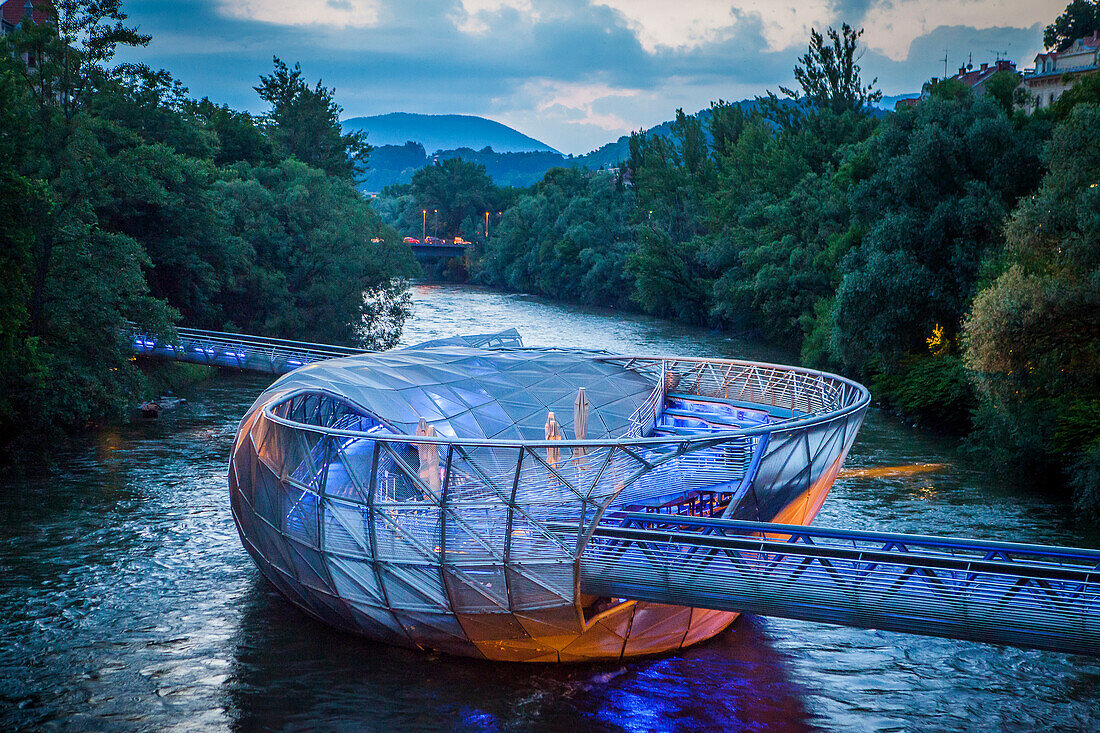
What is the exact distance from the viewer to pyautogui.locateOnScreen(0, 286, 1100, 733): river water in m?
13.0

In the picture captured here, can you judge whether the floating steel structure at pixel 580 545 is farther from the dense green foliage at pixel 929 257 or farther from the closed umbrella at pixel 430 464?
the dense green foliage at pixel 929 257

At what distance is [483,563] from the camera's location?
1298 cm

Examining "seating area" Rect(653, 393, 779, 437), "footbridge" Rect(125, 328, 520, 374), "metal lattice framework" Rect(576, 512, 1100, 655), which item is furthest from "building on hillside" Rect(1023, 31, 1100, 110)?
"metal lattice framework" Rect(576, 512, 1100, 655)

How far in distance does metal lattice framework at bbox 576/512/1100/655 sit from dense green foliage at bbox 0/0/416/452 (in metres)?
17.9

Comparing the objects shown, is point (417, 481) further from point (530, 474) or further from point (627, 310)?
point (627, 310)

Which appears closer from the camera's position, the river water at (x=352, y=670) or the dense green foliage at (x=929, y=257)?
the river water at (x=352, y=670)

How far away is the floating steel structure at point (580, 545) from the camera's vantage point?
11.8 metres

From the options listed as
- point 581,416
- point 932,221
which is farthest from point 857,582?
point 932,221

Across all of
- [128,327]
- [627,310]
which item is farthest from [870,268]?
[627,310]

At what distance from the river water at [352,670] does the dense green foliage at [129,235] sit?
6462 millimetres

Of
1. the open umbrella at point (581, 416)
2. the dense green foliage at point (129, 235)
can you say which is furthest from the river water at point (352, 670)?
the dense green foliage at point (129, 235)

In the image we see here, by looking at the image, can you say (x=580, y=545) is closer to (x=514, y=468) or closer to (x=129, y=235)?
(x=514, y=468)

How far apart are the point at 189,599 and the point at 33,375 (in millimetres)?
10129

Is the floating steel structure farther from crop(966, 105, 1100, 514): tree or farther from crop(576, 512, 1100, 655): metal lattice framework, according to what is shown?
crop(966, 105, 1100, 514): tree
